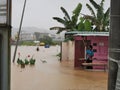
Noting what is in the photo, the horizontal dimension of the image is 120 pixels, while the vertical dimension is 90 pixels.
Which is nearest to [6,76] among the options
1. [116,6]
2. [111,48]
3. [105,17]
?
[111,48]

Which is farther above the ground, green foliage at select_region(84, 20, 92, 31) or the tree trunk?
green foliage at select_region(84, 20, 92, 31)

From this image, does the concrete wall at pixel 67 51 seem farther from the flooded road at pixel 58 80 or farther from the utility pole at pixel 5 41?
→ the utility pole at pixel 5 41

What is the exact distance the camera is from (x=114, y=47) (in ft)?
8.88

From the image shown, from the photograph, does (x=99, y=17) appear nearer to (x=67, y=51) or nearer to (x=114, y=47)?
(x=67, y=51)

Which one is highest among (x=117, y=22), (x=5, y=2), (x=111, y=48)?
(x=5, y=2)

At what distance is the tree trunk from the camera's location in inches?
105

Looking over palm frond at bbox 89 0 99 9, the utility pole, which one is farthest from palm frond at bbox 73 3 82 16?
the utility pole

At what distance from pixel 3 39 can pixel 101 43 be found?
17.5 m

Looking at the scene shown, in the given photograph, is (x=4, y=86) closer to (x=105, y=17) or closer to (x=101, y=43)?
(x=101, y=43)

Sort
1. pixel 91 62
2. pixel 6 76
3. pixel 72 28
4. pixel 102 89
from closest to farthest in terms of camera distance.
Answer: pixel 6 76 < pixel 102 89 < pixel 91 62 < pixel 72 28

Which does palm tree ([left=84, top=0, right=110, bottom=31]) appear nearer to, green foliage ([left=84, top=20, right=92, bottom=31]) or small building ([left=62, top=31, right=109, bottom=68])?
green foliage ([left=84, top=20, right=92, bottom=31])

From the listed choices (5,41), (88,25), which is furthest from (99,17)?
(5,41)

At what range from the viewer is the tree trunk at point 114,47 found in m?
2.66

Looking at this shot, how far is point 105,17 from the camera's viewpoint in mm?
22125
